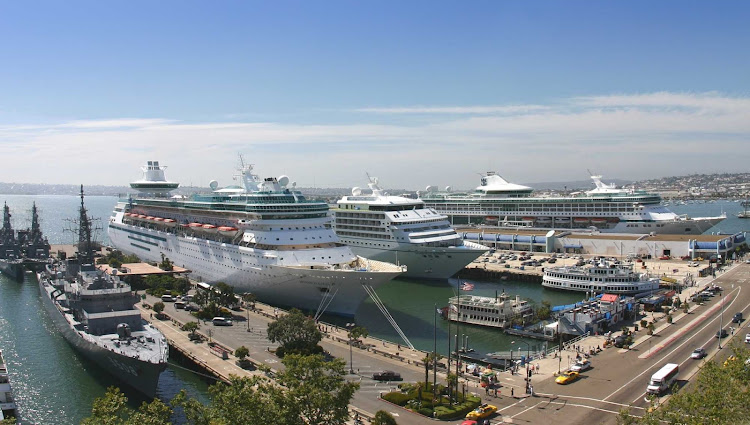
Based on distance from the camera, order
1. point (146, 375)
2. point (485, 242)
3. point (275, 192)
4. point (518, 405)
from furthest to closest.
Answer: point (485, 242) < point (275, 192) < point (146, 375) < point (518, 405)

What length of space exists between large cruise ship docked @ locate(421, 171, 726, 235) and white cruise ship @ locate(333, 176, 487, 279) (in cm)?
3123

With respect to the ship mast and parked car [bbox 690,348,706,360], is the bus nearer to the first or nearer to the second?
parked car [bbox 690,348,706,360]

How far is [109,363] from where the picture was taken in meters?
30.8

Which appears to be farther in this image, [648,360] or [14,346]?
[14,346]

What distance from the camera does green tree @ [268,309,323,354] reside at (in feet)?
105

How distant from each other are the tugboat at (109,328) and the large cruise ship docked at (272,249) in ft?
33.7

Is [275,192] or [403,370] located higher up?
[275,192]

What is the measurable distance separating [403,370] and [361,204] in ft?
106

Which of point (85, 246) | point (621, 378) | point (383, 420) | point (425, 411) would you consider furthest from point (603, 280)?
point (85, 246)

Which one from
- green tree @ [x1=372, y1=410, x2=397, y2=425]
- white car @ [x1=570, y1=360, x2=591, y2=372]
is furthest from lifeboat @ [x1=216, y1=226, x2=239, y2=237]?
green tree @ [x1=372, y1=410, x2=397, y2=425]

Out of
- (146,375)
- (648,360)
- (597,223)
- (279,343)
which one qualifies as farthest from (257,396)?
(597,223)

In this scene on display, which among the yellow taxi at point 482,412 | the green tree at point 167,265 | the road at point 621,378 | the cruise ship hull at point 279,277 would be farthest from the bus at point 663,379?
the green tree at point 167,265

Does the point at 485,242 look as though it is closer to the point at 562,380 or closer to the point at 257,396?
the point at 562,380

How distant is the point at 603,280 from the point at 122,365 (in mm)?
40604
